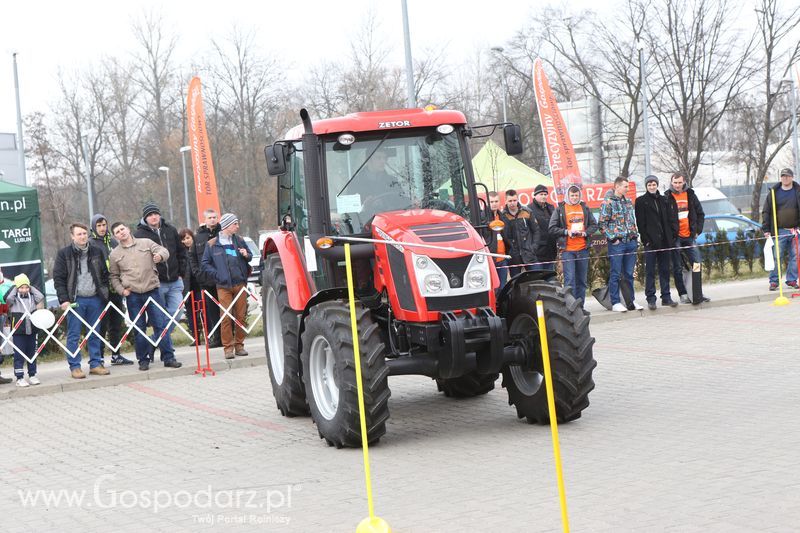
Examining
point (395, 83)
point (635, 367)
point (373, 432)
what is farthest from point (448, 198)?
point (395, 83)

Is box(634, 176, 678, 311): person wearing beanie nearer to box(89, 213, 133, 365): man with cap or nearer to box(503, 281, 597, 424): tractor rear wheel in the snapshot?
box(503, 281, 597, 424): tractor rear wheel

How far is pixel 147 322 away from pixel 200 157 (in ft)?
31.5

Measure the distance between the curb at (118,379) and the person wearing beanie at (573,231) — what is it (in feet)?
16.2

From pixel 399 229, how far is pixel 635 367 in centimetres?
449

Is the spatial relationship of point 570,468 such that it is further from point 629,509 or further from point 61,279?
point 61,279

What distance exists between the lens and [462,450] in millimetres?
7992

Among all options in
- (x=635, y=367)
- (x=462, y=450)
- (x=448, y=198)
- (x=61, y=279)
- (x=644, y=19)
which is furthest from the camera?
(x=644, y=19)

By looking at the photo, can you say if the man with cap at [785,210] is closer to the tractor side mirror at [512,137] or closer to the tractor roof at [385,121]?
the tractor side mirror at [512,137]

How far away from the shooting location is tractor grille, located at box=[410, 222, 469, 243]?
845cm

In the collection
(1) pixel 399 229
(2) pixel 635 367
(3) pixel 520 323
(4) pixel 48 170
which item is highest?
(4) pixel 48 170

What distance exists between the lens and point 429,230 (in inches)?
336

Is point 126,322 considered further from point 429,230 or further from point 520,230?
point 429,230

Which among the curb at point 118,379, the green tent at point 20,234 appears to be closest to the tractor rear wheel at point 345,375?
the curb at point 118,379

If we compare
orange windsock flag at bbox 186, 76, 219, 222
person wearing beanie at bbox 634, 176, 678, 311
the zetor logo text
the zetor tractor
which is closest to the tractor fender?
the zetor tractor
